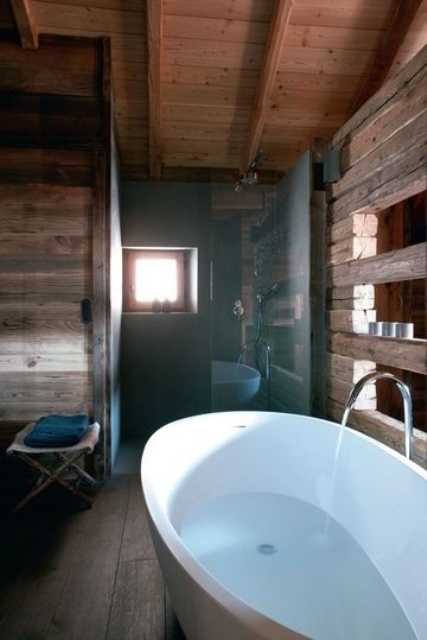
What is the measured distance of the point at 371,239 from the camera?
2.52m

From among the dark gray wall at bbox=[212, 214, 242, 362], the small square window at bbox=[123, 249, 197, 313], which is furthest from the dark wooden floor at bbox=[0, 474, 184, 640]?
the small square window at bbox=[123, 249, 197, 313]

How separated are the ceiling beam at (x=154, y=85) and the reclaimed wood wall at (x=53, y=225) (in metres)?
0.33

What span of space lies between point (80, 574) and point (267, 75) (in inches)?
126

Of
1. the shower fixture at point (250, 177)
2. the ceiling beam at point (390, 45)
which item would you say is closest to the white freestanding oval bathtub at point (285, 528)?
the shower fixture at point (250, 177)

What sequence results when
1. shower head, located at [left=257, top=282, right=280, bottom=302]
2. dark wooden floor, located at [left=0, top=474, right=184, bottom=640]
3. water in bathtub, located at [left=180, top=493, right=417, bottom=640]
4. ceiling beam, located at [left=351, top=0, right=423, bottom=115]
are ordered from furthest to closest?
shower head, located at [left=257, top=282, right=280, bottom=302]
ceiling beam, located at [left=351, top=0, right=423, bottom=115]
dark wooden floor, located at [left=0, top=474, right=184, bottom=640]
water in bathtub, located at [left=180, top=493, right=417, bottom=640]

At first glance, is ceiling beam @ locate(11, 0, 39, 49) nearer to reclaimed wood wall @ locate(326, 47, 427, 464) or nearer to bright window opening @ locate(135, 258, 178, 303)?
bright window opening @ locate(135, 258, 178, 303)

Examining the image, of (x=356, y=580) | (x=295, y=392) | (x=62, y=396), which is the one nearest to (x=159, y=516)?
(x=356, y=580)

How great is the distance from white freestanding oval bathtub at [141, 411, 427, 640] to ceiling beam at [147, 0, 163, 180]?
7.69 ft

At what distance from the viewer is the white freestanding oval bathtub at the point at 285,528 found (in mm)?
1081

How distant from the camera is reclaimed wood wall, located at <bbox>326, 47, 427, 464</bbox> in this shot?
6.23 ft

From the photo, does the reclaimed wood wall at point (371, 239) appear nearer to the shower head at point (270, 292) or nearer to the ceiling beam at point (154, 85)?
the shower head at point (270, 292)

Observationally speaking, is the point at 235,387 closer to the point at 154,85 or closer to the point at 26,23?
the point at 154,85

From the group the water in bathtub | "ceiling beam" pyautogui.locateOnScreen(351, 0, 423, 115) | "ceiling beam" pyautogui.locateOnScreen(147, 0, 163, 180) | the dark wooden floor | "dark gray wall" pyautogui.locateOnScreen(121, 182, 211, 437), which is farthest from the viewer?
"dark gray wall" pyautogui.locateOnScreen(121, 182, 211, 437)

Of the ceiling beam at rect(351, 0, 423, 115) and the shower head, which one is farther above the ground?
the ceiling beam at rect(351, 0, 423, 115)
